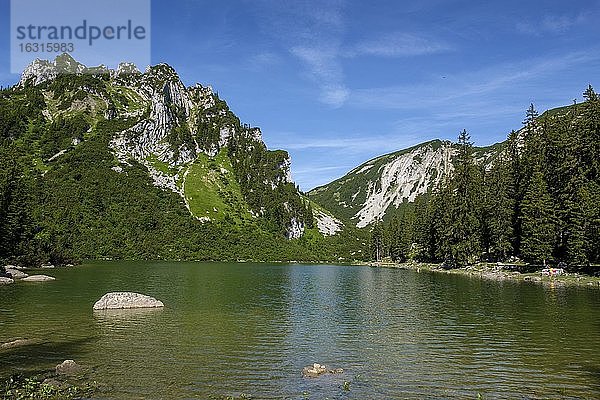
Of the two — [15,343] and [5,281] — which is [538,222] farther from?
[5,281]

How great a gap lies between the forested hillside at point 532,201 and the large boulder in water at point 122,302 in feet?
233

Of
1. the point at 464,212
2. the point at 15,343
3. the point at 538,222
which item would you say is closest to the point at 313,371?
the point at 15,343

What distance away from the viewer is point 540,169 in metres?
110

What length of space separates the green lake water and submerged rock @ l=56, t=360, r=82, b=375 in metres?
1.11

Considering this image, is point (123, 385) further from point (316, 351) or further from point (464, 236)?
point (464, 236)

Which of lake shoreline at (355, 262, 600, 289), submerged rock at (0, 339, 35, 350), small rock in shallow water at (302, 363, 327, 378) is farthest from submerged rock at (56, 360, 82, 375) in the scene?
lake shoreline at (355, 262, 600, 289)

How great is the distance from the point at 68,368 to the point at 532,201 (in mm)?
99051

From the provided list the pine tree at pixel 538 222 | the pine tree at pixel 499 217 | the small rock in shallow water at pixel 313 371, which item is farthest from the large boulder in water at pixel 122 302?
the pine tree at pixel 499 217

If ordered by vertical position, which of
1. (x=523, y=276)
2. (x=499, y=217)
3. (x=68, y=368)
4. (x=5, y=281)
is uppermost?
(x=499, y=217)

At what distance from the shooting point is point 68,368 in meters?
25.7

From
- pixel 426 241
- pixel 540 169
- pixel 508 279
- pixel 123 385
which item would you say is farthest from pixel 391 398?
pixel 426 241

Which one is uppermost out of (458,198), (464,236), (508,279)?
(458,198)

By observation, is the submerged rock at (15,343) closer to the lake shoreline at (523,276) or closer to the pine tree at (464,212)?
the lake shoreline at (523,276)

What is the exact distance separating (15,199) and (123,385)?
10347 centimetres
